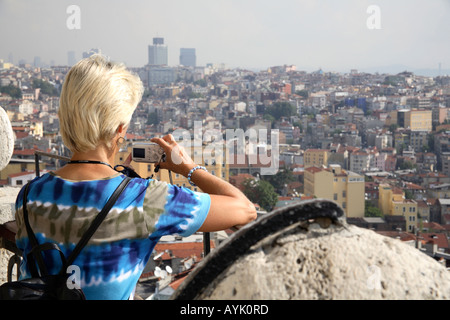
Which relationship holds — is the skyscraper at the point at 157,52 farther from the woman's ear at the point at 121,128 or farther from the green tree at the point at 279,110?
the woman's ear at the point at 121,128

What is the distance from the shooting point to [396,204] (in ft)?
70.6

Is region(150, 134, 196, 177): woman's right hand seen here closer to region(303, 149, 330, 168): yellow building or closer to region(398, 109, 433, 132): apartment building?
region(303, 149, 330, 168): yellow building

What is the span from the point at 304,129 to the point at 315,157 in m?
7.31

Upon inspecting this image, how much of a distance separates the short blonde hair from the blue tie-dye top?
45mm

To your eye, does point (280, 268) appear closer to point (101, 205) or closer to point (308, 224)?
point (308, 224)

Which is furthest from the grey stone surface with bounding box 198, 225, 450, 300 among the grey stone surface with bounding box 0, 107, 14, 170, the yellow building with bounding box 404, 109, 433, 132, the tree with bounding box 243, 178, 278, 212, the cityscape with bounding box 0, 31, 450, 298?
the yellow building with bounding box 404, 109, 433, 132

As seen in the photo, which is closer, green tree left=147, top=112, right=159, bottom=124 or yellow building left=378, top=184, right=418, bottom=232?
yellow building left=378, top=184, right=418, bottom=232

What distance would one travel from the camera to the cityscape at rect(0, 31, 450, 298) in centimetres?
2086

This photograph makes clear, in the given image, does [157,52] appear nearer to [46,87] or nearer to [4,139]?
[46,87]

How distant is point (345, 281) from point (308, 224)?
57mm

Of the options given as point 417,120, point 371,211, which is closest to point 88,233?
point 371,211

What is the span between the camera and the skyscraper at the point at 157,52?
51531 mm
